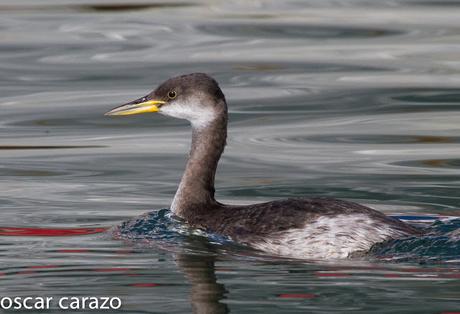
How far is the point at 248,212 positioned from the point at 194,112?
977mm

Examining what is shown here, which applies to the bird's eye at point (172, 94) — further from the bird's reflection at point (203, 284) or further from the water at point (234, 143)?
the bird's reflection at point (203, 284)

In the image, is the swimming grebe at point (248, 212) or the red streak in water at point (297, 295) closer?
the red streak in water at point (297, 295)

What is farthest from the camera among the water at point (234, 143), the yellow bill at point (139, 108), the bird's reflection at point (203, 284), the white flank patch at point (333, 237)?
the yellow bill at point (139, 108)

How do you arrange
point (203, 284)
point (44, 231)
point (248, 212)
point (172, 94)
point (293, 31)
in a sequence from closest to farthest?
point (203, 284) → point (248, 212) → point (44, 231) → point (172, 94) → point (293, 31)

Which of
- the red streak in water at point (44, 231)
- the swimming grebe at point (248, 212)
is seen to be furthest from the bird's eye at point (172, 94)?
the red streak in water at point (44, 231)

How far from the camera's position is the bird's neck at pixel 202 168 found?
10.5 m

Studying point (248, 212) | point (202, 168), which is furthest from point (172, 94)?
point (248, 212)

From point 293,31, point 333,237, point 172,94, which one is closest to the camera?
point 333,237

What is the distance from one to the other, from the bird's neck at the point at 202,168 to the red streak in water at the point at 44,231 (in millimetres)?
626

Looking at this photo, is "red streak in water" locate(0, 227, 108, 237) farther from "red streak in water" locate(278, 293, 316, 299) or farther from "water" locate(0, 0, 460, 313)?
"red streak in water" locate(278, 293, 316, 299)

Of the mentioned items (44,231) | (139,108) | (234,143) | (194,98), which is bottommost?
(234,143)

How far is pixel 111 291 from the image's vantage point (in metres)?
8.25

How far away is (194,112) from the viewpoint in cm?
1046

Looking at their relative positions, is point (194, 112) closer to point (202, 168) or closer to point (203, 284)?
point (202, 168)
